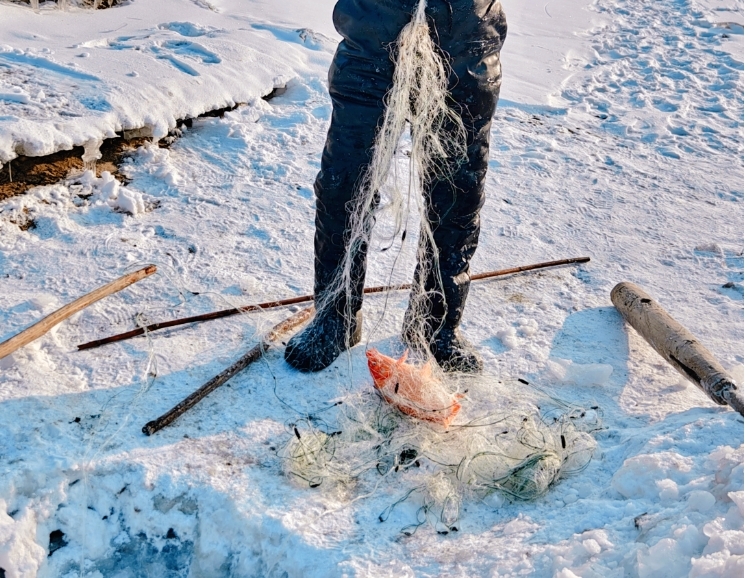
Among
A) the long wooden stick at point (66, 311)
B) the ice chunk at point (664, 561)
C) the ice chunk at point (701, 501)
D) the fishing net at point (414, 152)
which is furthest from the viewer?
the long wooden stick at point (66, 311)

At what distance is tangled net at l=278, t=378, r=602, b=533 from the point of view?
240 cm

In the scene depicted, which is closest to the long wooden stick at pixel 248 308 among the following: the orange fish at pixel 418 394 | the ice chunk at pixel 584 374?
the orange fish at pixel 418 394

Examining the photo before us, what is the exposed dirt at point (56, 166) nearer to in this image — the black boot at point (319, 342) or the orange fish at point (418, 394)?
the black boot at point (319, 342)

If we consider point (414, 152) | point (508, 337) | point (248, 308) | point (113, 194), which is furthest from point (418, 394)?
point (113, 194)

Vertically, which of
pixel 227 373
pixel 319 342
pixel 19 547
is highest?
pixel 319 342

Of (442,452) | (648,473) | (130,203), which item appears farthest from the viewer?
(130,203)

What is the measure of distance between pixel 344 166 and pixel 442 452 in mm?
1081

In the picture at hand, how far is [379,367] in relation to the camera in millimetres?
2750

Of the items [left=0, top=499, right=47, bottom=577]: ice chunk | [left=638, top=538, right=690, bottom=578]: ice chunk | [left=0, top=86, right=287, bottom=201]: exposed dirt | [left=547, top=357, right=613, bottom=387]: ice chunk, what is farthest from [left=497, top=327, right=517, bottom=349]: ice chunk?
[left=0, top=86, right=287, bottom=201]: exposed dirt

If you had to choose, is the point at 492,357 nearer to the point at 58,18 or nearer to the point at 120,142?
the point at 120,142

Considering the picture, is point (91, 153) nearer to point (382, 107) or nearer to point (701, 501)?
point (382, 107)

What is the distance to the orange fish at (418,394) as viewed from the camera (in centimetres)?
265

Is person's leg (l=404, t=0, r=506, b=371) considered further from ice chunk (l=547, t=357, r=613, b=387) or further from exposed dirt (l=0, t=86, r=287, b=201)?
exposed dirt (l=0, t=86, r=287, b=201)

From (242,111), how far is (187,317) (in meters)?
2.14
